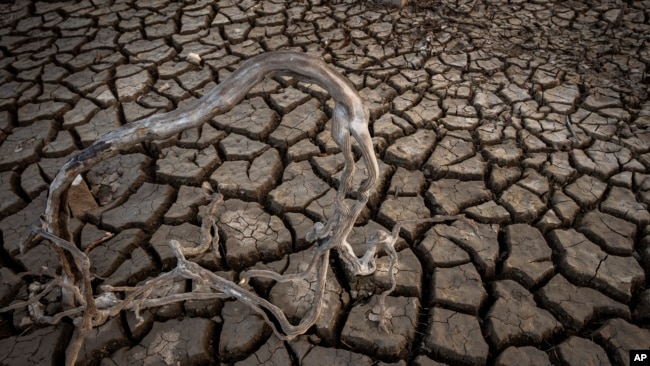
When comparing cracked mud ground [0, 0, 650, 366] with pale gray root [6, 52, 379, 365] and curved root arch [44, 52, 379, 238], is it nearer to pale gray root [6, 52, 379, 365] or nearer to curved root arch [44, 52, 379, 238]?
pale gray root [6, 52, 379, 365]

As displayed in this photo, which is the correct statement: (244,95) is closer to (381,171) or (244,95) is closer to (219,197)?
(219,197)

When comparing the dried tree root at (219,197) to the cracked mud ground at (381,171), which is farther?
the cracked mud ground at (381,171)

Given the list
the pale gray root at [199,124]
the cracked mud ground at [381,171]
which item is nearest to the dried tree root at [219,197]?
the pale gray root at [199,124]

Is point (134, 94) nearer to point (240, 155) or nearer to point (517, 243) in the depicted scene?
point (240, 155)

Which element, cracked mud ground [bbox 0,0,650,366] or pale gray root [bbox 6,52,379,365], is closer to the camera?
pale gray root [bbox 6,52,379,365]

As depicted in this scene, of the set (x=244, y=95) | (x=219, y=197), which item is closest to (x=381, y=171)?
(x=219, y=197)

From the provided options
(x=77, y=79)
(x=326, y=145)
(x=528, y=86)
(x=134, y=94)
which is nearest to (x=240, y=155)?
(x=326, y=145)

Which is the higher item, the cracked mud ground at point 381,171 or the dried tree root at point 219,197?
the dried tree root at point 219,197

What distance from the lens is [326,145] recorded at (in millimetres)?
2822

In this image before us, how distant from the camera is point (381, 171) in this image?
2.64m

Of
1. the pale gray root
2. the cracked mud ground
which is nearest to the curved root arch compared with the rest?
the pale gray root

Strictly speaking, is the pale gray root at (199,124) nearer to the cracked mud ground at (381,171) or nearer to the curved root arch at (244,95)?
the curved root arch at (244,95)

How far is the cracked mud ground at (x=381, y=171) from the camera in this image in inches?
75.6

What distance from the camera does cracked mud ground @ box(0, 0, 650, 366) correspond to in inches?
75.6
